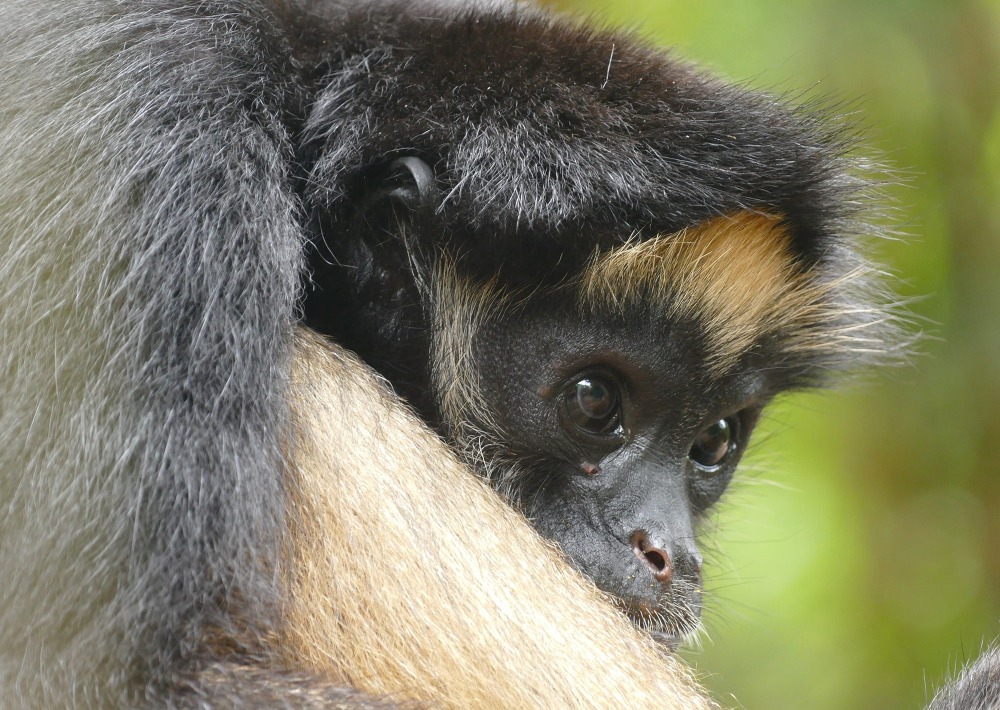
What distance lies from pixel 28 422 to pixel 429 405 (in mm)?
1476

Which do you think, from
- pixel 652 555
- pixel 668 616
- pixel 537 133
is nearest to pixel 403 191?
pixel 537 133

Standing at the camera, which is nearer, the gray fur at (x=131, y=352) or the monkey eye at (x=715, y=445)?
the gray fur at (x=131, y=352)

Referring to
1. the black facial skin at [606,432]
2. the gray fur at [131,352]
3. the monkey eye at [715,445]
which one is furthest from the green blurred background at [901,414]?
the gray fur at [131,352]

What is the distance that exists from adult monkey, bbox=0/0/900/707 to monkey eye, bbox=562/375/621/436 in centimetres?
2

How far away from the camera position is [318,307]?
364 cm

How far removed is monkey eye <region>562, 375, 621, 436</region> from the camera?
3.77 metres

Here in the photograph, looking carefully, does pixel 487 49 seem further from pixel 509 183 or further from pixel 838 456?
pixel 838 456

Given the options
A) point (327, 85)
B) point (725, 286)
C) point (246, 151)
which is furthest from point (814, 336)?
point (246, 151)

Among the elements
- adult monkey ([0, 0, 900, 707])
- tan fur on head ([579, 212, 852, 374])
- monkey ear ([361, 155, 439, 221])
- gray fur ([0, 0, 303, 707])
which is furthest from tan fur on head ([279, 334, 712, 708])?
tan fur on head ([579, 212, 852, 374])

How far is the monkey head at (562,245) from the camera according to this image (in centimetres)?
349

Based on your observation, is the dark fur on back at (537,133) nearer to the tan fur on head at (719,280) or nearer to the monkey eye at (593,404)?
the tan fur on head at (719,280)

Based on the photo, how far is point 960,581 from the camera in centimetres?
806

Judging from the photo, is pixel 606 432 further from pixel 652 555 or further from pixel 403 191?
pixel 403 191

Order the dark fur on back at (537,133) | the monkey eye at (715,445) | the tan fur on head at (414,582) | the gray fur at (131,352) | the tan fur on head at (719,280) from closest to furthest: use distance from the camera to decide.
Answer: the gray fur at (131,352) < the tan fur on head at (414,582) < the dark fur on back at (537,133) < the tan fur on head at (719,280) < the monkey eye at (715,445)
